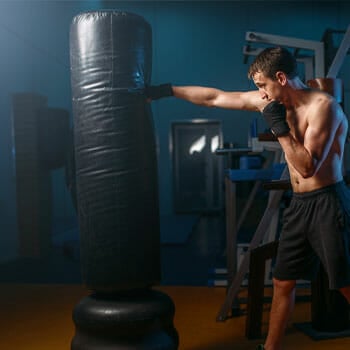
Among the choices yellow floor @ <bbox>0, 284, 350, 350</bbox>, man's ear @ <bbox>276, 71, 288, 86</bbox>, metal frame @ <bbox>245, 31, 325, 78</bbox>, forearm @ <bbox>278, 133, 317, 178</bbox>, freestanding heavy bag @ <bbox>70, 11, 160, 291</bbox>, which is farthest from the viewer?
metal frame @ <bbox>245, 31, 325, 78</bbox>

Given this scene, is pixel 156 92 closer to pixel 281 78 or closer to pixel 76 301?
pixel 281 78

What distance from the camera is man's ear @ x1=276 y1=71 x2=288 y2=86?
203 centimetres

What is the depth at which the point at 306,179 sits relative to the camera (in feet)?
6.92

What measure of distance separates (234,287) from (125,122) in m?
1.51

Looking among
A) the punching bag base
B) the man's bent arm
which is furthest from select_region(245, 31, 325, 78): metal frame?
the punching bag base

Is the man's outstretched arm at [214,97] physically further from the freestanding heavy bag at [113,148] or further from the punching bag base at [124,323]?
the punching bag base at [124,323]

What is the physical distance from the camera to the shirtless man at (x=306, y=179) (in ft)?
6.40

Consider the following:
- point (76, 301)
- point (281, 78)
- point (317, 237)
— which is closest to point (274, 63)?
point (281, 78)

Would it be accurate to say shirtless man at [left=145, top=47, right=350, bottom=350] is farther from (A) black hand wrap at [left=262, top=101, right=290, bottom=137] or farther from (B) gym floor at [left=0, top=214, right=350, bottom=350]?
(B) gym floor at [left=0, top=214, right=350, bottom=350]

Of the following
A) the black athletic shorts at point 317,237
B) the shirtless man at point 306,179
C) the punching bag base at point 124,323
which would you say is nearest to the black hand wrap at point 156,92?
the shirtless man at point 306,179

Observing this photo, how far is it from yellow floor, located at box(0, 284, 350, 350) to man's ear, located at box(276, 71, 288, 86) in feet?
5.13

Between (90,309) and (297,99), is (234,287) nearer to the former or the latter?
(90,309)

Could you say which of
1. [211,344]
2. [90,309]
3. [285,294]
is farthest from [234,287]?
[90,309]

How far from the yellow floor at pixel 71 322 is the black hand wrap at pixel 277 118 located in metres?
1.41
